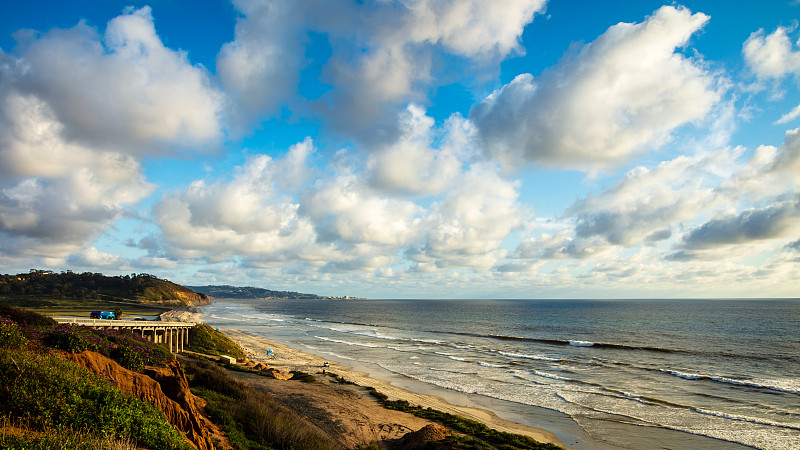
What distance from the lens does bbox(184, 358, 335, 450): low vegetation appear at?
13.8 metres

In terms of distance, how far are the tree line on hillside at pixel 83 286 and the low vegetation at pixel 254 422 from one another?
5598 inches

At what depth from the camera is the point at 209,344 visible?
44781 millimetres

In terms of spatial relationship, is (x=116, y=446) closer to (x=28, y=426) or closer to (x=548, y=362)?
(x=28, y=426)

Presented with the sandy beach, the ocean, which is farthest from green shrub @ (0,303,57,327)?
the ocean

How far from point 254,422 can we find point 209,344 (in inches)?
1347

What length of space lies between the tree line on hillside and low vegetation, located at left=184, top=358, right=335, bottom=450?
142 m

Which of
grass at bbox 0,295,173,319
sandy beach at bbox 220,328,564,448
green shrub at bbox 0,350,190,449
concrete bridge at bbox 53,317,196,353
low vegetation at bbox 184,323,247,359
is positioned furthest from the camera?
grass at bbox 0,295,173,319

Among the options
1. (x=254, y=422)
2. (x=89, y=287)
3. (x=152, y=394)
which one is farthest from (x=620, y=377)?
(x=89, y=287)

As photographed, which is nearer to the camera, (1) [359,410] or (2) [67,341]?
(2) [67,341]

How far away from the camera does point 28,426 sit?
6984 mm

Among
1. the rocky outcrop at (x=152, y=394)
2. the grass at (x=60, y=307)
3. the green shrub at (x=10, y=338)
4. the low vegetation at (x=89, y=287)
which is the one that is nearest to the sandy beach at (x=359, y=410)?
the rocky outcrop at (x=152, y=394)

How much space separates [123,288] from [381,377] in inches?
6689

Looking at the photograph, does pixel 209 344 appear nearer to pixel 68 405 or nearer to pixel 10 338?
pixel 10 338

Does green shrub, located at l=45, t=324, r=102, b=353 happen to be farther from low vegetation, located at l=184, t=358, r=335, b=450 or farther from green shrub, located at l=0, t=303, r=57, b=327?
low vegetation, located at l=184, t=358, r=335, b=450
